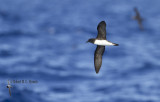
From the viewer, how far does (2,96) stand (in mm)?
43312

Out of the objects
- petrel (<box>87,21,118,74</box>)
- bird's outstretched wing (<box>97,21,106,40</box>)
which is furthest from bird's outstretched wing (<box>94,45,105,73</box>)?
bird's outstretched wing (<box>97,21,106,40</box>)

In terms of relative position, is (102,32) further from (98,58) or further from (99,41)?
(98,58)

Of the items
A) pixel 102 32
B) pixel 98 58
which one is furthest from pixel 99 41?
pixel 98 58

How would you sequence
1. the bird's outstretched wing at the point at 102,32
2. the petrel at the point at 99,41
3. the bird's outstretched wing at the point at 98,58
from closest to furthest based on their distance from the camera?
the petrel at the point at 99,41 → the bird's outstretched wing at the point at 102,32 → the bird's outstretched wing at the point at 98,58

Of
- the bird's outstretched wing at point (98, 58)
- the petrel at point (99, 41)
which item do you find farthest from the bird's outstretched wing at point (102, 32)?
the bird's outstretched wing at point (98, 58)

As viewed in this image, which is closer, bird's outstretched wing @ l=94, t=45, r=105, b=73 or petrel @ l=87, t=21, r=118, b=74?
petrel @ l=87, t=21, r=118, b=74

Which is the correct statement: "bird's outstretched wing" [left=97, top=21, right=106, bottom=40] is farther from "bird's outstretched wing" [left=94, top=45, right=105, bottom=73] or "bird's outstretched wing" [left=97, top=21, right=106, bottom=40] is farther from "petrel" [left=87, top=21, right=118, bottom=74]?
Result: "bird's outstretched wing" [left=94, top=45, right=105, bottom=73]

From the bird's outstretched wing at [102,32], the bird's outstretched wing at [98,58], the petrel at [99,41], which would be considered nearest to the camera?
the petrel at [99,41]

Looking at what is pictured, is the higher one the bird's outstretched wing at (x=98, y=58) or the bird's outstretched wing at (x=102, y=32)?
the bird's outstretched wing at (x=102, y=32)

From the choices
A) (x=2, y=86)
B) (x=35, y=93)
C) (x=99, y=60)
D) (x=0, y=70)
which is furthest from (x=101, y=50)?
(x=0, y=70)

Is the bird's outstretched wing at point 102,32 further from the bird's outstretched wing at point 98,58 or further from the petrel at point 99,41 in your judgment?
the bird's outstretched wing at point 98,58

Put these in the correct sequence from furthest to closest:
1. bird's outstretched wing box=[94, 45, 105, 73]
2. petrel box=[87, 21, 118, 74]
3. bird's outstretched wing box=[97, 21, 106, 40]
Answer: bird's outstretched wing box=[94, 45, 105, 73]
bird's outstretched wing box=[97, 21, 106, 40]
petrel box=[87, 21, 118, 74]

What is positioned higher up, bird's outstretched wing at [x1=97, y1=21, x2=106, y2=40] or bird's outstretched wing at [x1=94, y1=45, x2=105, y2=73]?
bird's outstretched wing at [x1=97, y1=21, x2=106, y2=40]

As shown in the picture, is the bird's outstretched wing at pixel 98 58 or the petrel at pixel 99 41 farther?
the bird's outstretched wing at pixel 98 58
